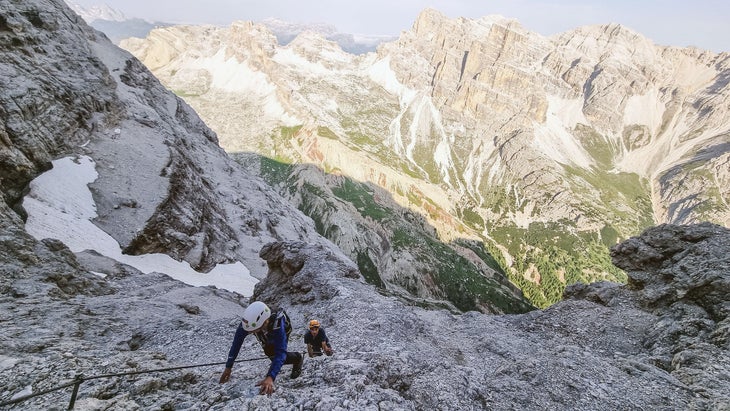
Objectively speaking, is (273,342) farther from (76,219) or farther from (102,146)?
(102,146)

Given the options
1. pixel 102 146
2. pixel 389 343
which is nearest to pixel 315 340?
pixel 389 343

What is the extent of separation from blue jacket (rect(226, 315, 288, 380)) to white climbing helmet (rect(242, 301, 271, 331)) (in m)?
0.51

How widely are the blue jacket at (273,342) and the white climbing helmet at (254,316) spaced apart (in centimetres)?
51

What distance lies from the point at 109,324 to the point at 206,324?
5570mm

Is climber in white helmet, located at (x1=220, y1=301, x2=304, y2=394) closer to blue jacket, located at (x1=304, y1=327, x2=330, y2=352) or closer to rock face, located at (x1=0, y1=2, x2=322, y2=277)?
blue jacket, located at (x1=304, y1=327, x2=330, y2=352)

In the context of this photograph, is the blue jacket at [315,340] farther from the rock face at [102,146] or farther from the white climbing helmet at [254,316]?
the rock face at [102,146]

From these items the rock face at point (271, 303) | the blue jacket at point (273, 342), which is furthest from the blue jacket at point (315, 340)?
the blue jacket at point (273, 342)

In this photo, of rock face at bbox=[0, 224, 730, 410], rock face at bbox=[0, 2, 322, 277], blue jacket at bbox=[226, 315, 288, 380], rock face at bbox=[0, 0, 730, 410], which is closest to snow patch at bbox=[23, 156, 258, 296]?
rock face at bbox=[0, 2, 322, 277]

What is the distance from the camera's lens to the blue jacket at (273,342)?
12078 millimetres

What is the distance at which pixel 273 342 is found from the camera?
1239 centimetres

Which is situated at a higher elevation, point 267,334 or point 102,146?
point 102,146

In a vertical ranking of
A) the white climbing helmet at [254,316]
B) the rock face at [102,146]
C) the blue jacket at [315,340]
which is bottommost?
the blue jacket at [315,340]

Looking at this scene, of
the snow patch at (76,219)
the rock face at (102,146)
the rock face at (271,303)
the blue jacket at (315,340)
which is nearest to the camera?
the rock face at (271,303)

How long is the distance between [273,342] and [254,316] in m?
1.31
